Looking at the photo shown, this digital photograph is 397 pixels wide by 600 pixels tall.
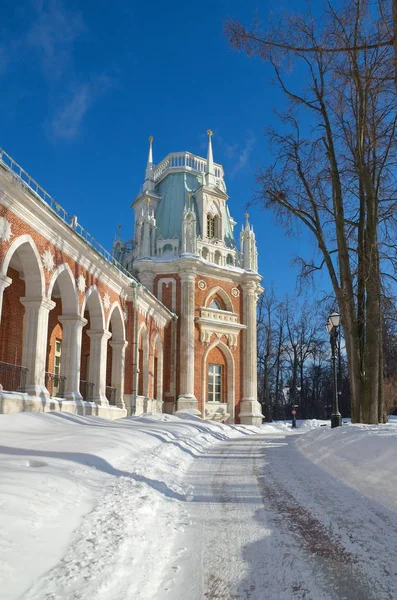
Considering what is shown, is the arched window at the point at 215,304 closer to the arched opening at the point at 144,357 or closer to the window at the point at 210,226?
the window at the point at 210,226

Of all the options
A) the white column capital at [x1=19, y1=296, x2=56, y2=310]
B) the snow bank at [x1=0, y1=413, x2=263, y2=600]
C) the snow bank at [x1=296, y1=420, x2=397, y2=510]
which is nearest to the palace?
the white column capital at [x1=19, y1=296, x2=56, y2=310]

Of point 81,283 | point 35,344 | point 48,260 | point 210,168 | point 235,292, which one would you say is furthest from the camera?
point 210,168

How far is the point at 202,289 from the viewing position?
106 ft

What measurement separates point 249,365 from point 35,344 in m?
21.0

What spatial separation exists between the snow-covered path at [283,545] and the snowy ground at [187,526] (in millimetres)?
13

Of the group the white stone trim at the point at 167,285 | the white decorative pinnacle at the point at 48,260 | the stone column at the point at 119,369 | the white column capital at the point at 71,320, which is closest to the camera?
the white decorative pinnacle at the point at 48,260

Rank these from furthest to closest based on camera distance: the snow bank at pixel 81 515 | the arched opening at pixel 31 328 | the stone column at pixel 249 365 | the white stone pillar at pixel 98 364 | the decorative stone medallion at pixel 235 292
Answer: the decorative stone medallion at pixel 235 292
the stone column at pixel 249 365
the white stone pillar at pixel 98 364
the arched opening at pixel 31 328
the snow bank at pixel 81 515

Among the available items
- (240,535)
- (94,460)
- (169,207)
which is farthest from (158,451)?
(169,207)

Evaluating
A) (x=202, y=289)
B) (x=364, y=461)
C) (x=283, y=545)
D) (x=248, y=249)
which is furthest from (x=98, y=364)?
(x=248, y=249)

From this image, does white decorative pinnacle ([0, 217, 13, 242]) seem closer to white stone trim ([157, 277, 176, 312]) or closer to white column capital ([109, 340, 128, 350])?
white column capital ([109, 340, 128, 350])

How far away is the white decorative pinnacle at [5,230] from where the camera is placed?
12023 millimetres

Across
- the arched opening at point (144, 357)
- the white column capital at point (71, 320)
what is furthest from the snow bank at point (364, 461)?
the arched opening at point (144, 357)

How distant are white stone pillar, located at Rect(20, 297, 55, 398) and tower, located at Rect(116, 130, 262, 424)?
1677cm

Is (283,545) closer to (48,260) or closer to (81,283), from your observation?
(48,260)
